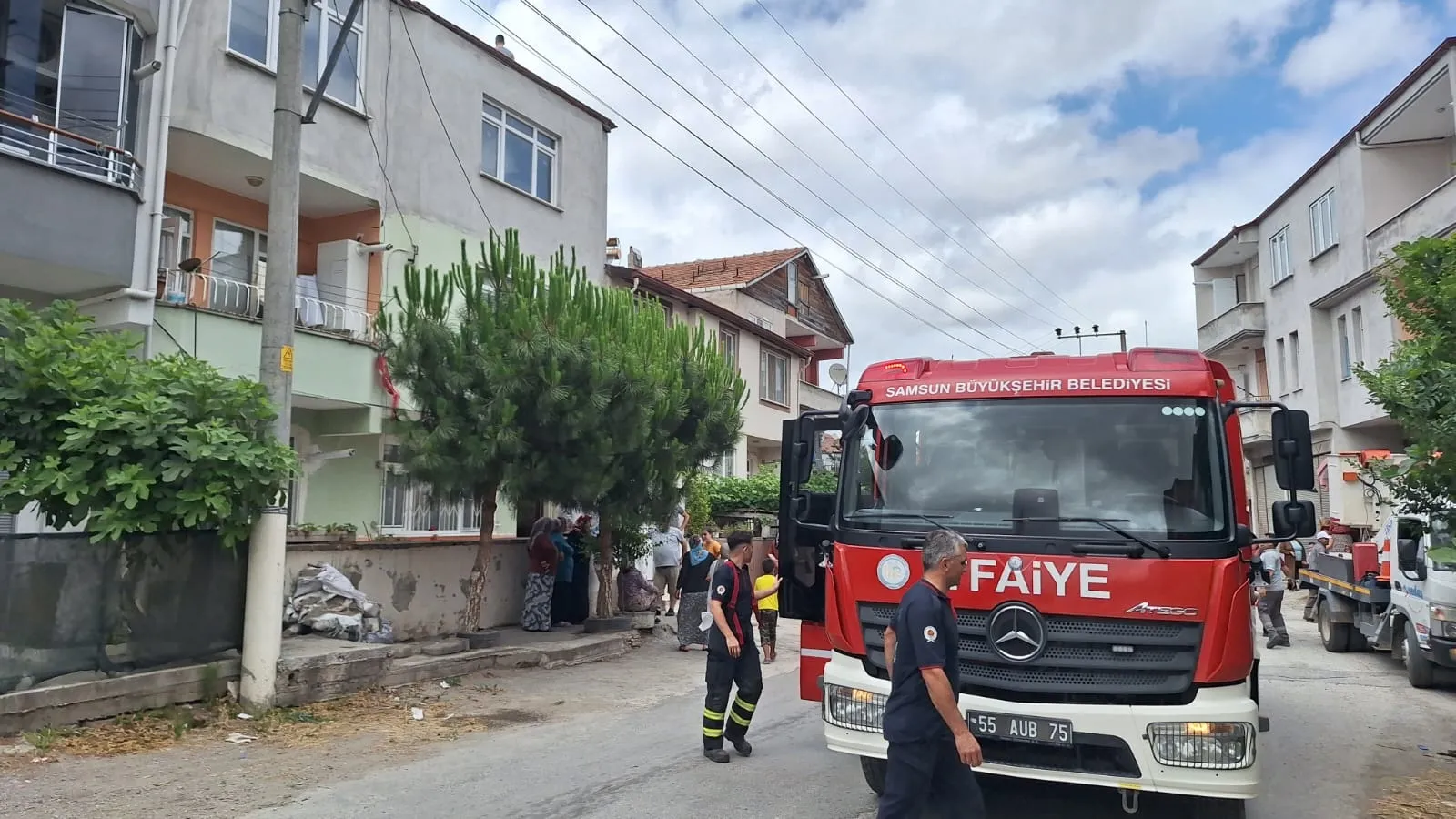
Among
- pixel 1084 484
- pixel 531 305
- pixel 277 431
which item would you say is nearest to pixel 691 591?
pixel 531 305

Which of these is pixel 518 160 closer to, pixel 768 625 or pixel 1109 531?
Result: pixel 768 625

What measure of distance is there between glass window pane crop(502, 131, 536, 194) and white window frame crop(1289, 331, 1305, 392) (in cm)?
2131

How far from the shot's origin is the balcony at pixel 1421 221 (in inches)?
791

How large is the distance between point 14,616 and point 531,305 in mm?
6098

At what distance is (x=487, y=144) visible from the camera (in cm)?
1830

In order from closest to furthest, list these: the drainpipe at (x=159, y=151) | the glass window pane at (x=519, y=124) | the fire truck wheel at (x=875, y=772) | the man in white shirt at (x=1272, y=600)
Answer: the fire truck wheel at (x=875, y=772) → the drainpipe at (x=159, y=151) → the man in white shirt at (x=1272, y=600) → the glass window pane at (x=519, y=124)

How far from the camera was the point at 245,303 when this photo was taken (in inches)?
560

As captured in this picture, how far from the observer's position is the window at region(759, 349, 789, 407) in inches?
1174

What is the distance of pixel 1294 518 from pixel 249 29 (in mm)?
13810

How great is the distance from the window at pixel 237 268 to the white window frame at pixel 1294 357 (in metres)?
25.9

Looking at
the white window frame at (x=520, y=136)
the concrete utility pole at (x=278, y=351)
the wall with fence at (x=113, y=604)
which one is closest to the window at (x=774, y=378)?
the white window frame at (x=520, y=136)

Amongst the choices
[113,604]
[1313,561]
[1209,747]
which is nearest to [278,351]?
[113,604]

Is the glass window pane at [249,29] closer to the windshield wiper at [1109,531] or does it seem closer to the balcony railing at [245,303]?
the balcony railing at [245,303]

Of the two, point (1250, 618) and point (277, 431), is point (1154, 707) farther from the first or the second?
point (277, 431)
